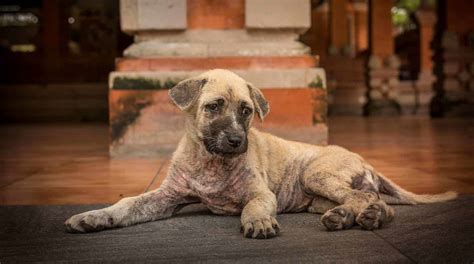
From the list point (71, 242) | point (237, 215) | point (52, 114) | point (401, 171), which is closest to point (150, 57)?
point (401, 171)

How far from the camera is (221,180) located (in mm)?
3385

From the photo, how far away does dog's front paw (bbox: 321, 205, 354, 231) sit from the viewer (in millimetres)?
3004

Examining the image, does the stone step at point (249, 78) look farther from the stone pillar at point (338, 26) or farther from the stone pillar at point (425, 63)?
the stone pillar at point (338, 26)

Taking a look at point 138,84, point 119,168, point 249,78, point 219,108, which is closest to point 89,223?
point 219,108

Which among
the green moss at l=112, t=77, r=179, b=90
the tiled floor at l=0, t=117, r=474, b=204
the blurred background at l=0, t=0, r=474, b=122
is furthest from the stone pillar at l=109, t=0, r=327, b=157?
the blurred background at l=0, t=0, r=474, b=122

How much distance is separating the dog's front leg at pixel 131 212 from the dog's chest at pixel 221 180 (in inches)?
4.7

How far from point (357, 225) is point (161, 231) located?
2.94 feet

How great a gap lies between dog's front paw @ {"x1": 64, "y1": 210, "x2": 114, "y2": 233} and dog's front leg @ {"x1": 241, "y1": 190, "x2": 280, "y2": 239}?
25.4 inches

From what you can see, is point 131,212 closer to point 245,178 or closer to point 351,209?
point 245,178

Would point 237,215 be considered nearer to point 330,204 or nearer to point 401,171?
point 330,204

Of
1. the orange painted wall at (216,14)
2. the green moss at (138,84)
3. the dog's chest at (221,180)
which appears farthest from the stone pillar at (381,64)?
the dog's chest at (221,180)

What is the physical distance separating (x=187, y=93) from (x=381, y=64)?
675 inches

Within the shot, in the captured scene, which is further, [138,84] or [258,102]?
[138,84]

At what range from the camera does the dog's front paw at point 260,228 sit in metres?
2.86
